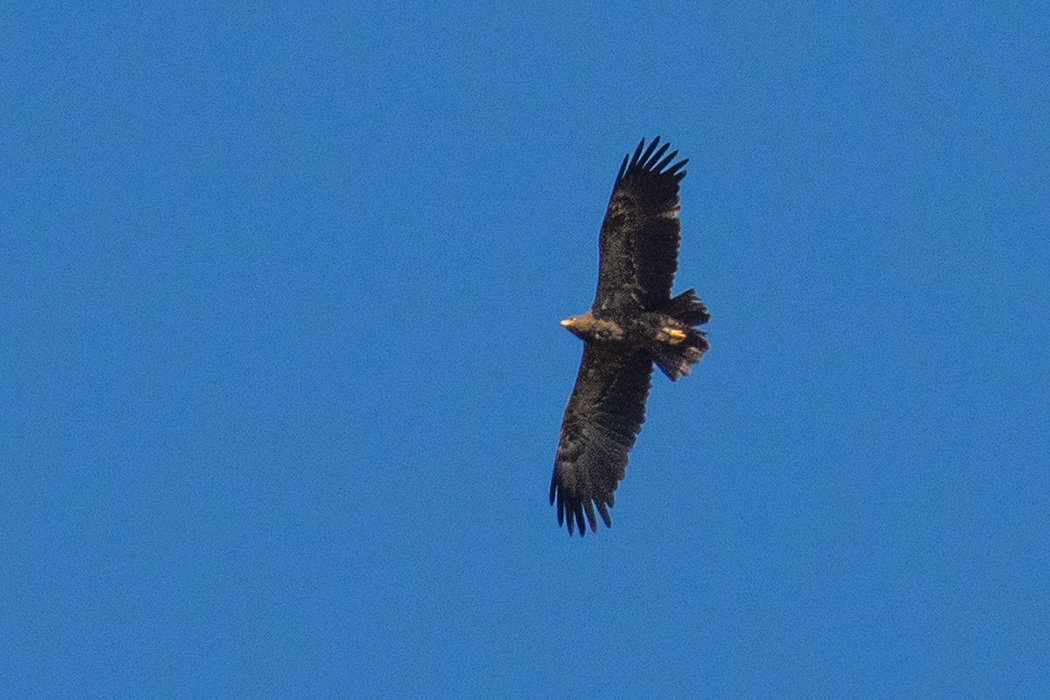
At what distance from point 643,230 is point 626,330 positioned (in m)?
1.39

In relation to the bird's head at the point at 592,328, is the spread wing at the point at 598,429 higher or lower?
lower

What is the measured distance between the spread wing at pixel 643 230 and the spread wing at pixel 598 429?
1.07 metres

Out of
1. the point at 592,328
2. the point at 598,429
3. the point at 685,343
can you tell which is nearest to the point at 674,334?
the point at 685,343

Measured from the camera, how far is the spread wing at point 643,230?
23.4 meters

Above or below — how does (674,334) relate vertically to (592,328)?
below

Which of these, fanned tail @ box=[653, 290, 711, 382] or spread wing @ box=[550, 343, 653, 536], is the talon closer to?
fanned tail @ box=[653, 290, 711, 382]

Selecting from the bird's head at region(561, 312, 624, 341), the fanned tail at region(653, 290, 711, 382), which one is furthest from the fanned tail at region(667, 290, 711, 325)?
the bird's head at region(561, 312, 624, 341)

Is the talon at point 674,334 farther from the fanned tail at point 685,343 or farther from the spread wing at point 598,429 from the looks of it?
the spread wing at point 598,429

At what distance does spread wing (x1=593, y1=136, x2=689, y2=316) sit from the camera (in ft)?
76.9

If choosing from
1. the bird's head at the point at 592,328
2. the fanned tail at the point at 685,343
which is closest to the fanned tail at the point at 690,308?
the fanned tail at the point at 685,343

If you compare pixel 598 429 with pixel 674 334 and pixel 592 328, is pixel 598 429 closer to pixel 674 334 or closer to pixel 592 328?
pixel 592 328

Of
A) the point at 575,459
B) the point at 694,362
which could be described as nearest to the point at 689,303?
the point at 694,362

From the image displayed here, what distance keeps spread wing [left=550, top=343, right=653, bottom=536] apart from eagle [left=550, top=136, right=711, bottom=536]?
14mm

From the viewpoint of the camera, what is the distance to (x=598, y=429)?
2480 centimetres
